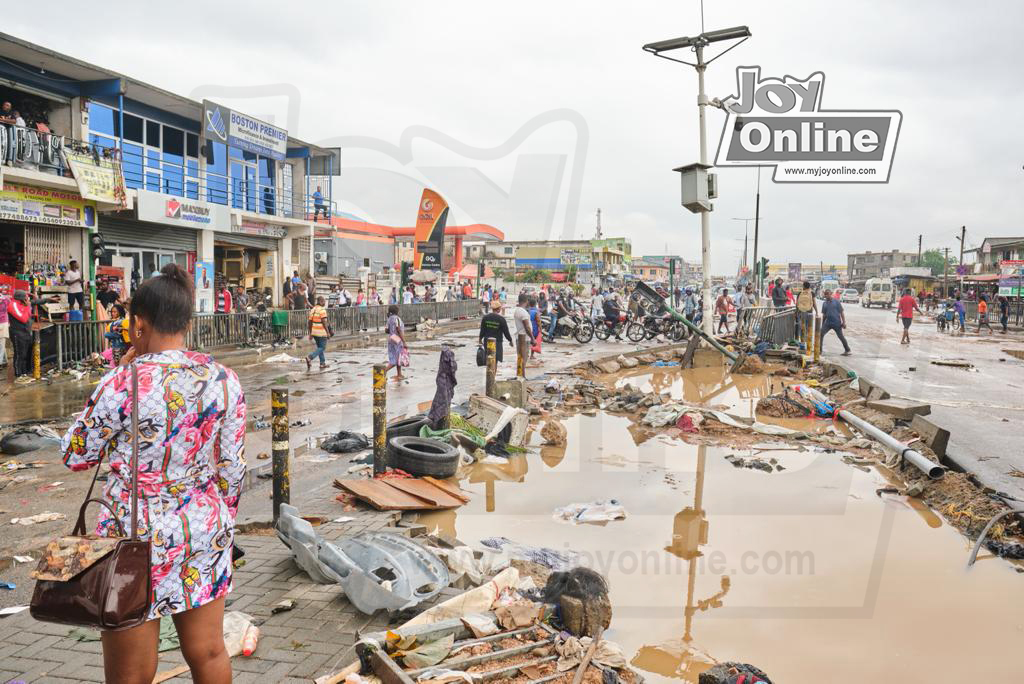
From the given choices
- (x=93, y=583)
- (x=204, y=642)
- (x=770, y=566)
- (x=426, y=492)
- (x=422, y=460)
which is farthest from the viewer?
(x=422, y=460)

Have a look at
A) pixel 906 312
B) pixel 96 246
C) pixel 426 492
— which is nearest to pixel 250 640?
pixel 426 492

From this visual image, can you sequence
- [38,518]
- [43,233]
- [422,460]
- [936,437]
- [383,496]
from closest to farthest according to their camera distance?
1. [38,518]
2. [383,496]
3. [422,460]
4. [936,437]
5. [43,233]

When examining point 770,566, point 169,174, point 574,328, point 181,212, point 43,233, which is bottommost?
point 770,566

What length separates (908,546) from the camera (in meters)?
5.75

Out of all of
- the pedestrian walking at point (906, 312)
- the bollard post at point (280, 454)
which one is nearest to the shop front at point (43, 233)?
the bollard post at point (280, 454)

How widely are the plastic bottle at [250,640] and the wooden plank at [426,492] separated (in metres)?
2.76

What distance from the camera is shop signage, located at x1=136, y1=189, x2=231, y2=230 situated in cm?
2125

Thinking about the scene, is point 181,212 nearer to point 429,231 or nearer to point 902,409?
point 429,231

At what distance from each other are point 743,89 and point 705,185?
3.46 metres

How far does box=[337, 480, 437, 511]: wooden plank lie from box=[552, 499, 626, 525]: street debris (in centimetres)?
122

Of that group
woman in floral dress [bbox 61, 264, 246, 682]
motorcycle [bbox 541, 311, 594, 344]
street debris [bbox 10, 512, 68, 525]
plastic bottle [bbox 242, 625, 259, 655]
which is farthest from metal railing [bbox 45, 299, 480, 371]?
woman in floral dress [bbox 61, 264, 246, 682]

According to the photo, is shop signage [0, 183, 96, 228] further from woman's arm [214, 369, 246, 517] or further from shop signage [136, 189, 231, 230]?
woman's arm [214, 369, 246, 517]

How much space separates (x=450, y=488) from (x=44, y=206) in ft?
54.8

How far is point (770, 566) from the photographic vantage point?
533 cm
